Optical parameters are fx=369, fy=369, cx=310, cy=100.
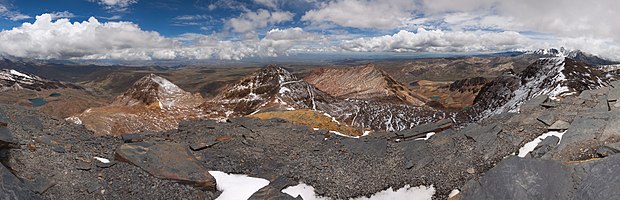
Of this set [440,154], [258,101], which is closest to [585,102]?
[440,154]

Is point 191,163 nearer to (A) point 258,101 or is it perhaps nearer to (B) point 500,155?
(B) point 500,155

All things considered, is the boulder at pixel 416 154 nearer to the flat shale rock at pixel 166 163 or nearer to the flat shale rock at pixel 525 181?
the flat shale rock at pixel 525 181

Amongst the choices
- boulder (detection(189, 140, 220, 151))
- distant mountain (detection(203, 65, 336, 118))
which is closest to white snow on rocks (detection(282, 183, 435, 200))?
boulder (detection(189, 140, 220, 151))

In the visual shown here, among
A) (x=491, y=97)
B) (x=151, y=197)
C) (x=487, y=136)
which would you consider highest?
(x=487, y=136)

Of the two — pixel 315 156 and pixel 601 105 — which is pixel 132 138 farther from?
pixel 601 105

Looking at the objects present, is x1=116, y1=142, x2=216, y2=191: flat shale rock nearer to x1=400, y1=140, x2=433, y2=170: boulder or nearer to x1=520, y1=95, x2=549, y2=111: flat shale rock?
x1=400, y1=140, x2=433, y2=170: boulder

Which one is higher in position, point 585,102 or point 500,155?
point 585,102

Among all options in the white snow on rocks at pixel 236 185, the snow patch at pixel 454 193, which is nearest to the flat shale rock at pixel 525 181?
the snow patch at pixel 454 193
